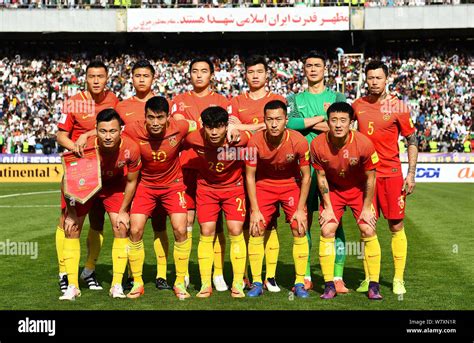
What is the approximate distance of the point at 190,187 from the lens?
9.67 metres

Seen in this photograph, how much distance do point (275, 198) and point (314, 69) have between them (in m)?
1.65

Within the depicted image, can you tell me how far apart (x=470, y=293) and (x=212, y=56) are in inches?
1533

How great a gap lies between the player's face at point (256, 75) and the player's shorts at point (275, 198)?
4.15 feet

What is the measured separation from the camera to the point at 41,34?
4616 cm

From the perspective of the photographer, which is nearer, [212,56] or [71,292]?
[71,292]

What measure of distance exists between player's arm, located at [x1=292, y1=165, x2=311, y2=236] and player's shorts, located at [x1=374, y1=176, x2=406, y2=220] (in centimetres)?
90

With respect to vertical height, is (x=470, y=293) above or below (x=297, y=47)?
below

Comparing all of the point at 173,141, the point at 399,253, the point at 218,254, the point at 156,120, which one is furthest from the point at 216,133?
the point at 399,253

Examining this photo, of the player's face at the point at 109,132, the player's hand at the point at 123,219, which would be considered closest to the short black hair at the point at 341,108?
the player's face at the point at 109,132

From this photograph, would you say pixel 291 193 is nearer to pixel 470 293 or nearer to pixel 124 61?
pixel 470 293

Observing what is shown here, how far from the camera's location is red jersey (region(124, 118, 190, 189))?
29.5ft

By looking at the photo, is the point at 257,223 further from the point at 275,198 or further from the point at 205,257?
the point at 205,257

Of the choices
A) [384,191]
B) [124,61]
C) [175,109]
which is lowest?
[384,191]
